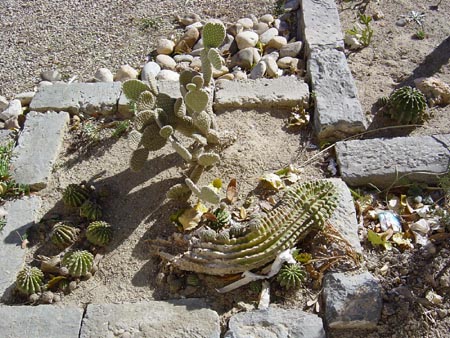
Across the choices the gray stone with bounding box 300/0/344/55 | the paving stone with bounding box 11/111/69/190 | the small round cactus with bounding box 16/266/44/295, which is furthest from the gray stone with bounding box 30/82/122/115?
the gray stone with bounding box 300/0/344/55

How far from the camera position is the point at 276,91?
4.53 metres

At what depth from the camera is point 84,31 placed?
5512mm

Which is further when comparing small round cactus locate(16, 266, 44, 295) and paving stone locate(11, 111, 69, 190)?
paving stone locate(11, 111, 69, 190)

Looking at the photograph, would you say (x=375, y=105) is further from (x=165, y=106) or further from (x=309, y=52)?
(x=165, y=106)

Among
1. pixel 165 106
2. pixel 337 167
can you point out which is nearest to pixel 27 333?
pixel 165 106

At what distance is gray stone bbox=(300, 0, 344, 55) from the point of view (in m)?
4.85

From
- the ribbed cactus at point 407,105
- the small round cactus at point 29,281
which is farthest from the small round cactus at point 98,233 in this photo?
the ribbed cactus at point 407,105

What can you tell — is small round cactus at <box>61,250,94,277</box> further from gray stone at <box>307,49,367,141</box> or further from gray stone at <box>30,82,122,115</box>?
gray stone at <box>307,49,367,141</box>

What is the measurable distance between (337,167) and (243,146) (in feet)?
2.26

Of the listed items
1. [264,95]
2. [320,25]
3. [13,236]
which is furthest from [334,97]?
[13,236]

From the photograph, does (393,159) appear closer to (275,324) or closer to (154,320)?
(275,324)

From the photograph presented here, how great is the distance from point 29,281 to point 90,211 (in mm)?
580

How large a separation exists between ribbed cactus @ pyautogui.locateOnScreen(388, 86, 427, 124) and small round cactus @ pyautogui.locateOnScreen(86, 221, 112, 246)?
2.22 meters

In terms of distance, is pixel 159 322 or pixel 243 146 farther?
pixel 243 146
